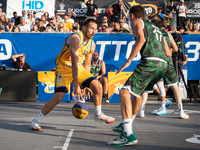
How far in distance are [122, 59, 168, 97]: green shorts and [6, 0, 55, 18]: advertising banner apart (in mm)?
12272

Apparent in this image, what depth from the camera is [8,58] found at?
35.2 ft

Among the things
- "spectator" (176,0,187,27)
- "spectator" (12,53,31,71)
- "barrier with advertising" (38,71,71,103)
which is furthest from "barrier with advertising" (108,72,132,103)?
"spectator" (176,0,187,27)

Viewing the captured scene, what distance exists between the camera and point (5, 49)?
10703 mm

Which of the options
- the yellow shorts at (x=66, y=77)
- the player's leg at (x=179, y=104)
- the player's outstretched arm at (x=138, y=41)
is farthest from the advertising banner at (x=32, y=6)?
the player's outstretched arm at (x=138, y=41)

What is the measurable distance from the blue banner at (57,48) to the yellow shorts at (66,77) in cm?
547

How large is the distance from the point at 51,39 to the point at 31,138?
22.0 feet

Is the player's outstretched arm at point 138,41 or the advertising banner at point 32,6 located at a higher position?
the advertising banner at point 32,6

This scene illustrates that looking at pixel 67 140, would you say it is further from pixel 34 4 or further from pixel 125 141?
pixel 34 4

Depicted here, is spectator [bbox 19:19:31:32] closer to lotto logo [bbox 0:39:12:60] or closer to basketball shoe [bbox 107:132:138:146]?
lotto logo [bbox 0:39:12:60]

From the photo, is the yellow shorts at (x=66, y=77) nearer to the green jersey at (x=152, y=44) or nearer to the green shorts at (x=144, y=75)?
the green shorts at (x=144, y=75)

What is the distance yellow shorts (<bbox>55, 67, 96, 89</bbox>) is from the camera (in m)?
5.21

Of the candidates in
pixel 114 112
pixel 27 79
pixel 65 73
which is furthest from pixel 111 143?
pixel 27 79

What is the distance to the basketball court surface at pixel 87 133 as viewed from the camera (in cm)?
416

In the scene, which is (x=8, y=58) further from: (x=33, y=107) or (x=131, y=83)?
(x=131, y=83)
